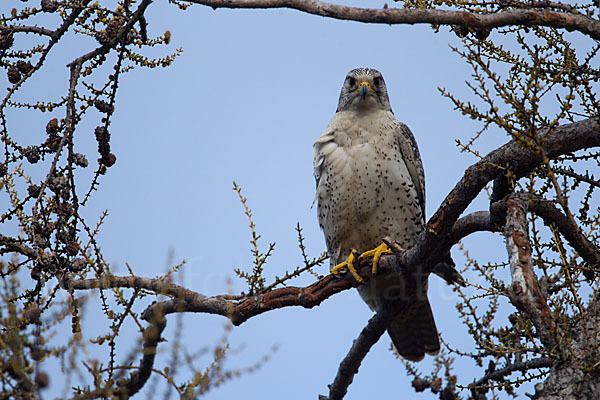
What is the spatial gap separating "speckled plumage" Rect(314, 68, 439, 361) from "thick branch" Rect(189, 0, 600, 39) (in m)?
1.97

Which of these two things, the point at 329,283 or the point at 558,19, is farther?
the point at 329,283

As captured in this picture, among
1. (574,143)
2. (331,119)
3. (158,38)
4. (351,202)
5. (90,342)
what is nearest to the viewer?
(90,342)

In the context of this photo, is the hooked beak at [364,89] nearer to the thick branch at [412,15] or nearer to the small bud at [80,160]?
the thick branch at [412,15]

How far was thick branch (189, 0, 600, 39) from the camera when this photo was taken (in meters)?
3.33

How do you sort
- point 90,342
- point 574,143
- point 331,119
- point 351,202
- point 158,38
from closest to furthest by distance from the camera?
1. point 90,342
2. point 574,143
3. point 158,38
4. point 351,202
5. point 331,119

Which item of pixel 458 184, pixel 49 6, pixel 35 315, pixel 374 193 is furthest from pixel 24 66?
pixel 374 193

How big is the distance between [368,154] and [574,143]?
2139 mm

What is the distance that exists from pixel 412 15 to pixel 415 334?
126 inches

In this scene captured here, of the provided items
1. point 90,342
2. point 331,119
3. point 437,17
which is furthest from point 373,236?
point 90,342

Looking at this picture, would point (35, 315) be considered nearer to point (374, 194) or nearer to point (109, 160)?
point (109, 160)

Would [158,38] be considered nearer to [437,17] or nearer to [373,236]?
[437,17]

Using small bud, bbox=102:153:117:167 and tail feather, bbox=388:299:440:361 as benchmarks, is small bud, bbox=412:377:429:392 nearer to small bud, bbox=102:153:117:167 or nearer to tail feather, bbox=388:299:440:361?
tail feather, bbox=388:299:440:361

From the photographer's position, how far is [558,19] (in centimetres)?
345

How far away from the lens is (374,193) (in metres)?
5.19
